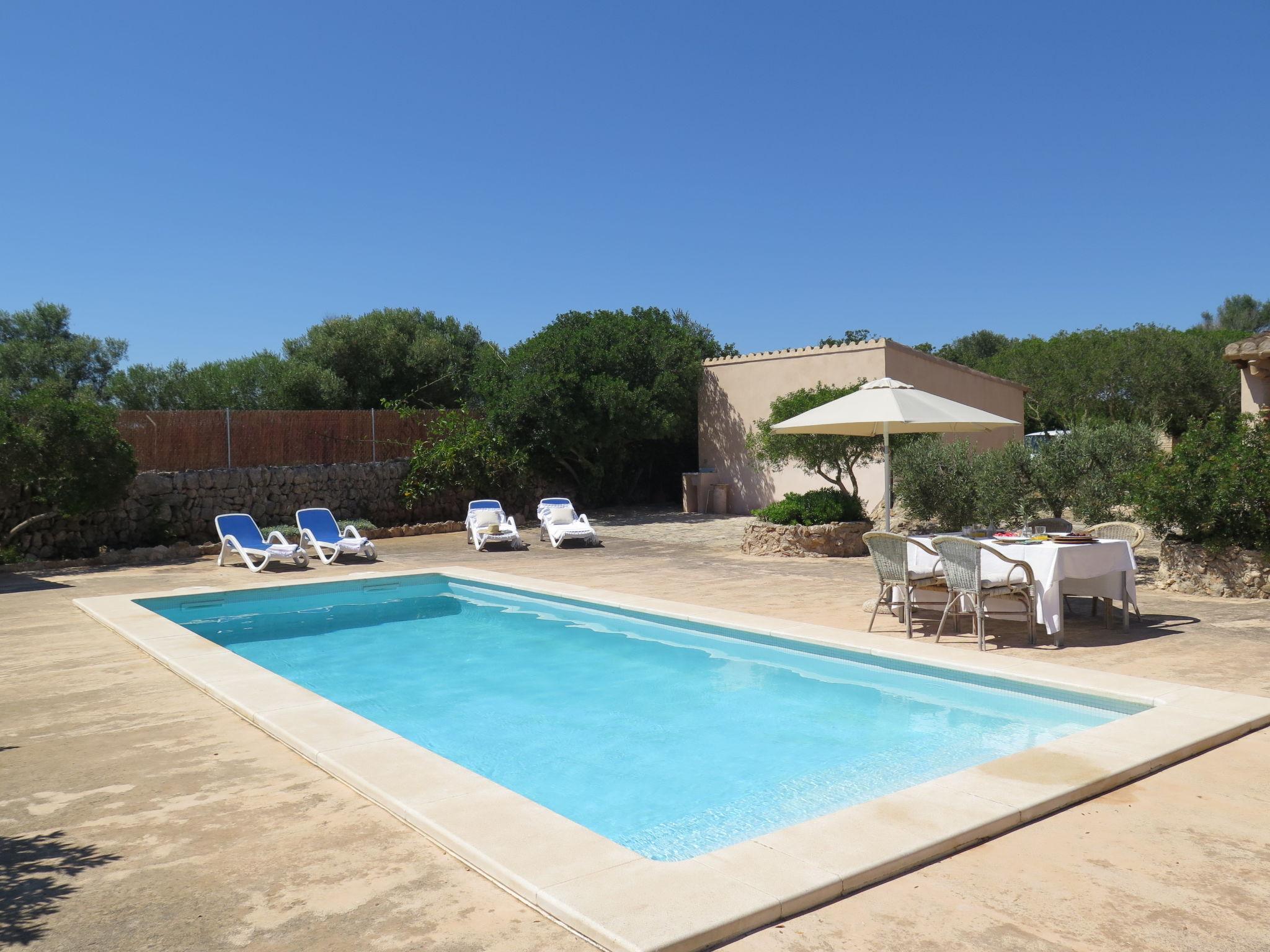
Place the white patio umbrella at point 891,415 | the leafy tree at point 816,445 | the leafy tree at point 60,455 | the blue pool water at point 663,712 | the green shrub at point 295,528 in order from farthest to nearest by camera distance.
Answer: the green shrub at point 295,528 < the leafy tree at point 816,445 < the leafy tree at point 60,455 < the white patio umbrella at point 891,415 < the blue pool water at point 663,712

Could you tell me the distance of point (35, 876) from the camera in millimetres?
3250

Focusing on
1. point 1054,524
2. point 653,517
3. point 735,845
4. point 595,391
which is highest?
point 595,391

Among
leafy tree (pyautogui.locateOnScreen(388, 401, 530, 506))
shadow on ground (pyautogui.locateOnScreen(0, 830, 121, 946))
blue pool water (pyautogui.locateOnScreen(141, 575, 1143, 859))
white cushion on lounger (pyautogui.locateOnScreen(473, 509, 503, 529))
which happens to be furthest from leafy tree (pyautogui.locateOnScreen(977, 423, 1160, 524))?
leafy tree (pyautogui.locateOnScreen(388, 401, 530, 506))

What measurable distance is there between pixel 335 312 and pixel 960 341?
3856 centimetres

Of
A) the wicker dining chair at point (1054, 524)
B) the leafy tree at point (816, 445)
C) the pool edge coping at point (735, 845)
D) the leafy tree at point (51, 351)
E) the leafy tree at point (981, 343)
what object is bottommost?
the pool edge coping at point (735, 845)

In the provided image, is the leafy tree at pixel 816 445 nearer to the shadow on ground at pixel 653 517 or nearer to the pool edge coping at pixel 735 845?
the shadow on ground at pixel 653 517

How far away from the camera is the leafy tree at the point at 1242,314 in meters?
45.9

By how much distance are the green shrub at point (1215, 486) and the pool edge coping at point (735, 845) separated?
393 cm

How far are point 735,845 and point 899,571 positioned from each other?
4517mm

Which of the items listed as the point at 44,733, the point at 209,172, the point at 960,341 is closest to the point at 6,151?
the point at 209,172

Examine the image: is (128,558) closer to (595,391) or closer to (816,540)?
(595,391)

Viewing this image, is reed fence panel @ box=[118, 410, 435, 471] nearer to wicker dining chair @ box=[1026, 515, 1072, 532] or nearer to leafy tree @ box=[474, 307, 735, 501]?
leafy tree @ box=[474, 307, 735, 501]

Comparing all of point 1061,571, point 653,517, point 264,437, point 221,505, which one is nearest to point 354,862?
point 1061,571

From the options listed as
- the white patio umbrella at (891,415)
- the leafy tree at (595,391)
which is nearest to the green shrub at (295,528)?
the leafy tree at (595,391)
